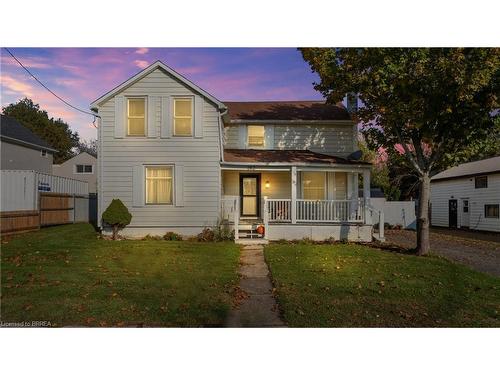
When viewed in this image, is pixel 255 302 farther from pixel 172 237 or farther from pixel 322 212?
pixel 322 212

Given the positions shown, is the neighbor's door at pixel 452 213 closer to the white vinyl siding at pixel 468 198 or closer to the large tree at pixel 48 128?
the white vinyl siding at pixel 468 198

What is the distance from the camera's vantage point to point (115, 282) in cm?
683

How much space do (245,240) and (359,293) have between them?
5778 mm

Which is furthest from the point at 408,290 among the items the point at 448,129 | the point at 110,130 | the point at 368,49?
the point at 110,130

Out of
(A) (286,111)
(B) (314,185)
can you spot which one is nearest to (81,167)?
(A) (286,111)

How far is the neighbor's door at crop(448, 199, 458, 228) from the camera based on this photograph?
21.3m

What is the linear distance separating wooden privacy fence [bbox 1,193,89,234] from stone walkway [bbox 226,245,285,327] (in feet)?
24.0

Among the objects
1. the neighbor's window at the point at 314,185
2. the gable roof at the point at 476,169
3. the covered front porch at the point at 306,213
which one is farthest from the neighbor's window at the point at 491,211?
the neighbor's window at the point at 314,185

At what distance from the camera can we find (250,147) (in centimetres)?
1507

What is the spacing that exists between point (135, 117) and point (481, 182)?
1816 cm

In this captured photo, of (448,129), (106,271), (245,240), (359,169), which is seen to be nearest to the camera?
(106,271)

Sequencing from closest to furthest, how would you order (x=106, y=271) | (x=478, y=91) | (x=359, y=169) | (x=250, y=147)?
(x=106, y=271), (x=478, y=91), (x=359, y=169), (x=250, y=147)

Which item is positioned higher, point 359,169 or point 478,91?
point 478,91

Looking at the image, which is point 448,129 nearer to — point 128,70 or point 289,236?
point 289,236
